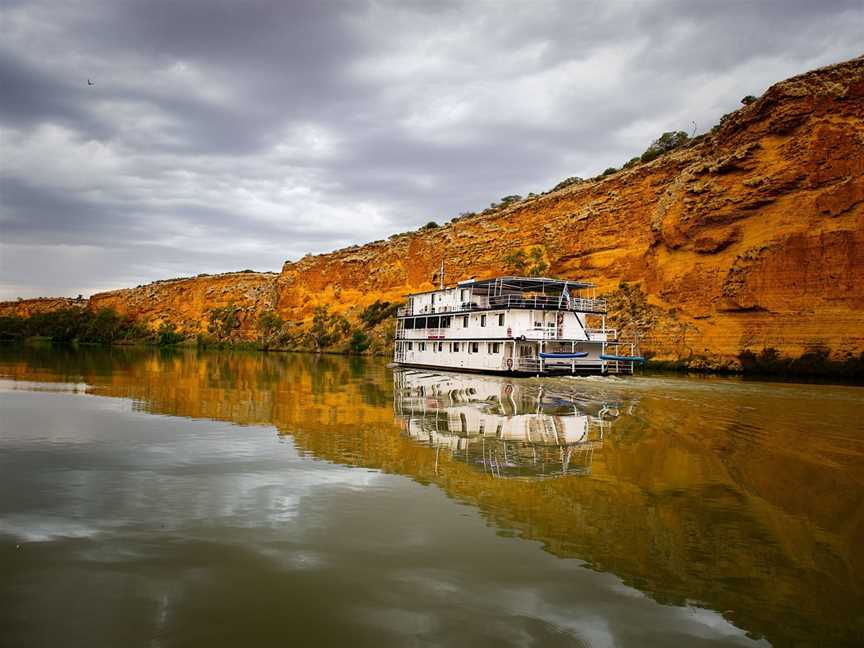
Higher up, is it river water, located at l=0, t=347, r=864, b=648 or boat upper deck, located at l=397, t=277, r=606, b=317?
boat upper deck, located at l=397, t=277, r=606, b=317

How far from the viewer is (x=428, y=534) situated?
23.6ft

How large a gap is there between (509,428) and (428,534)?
8129 millimetres

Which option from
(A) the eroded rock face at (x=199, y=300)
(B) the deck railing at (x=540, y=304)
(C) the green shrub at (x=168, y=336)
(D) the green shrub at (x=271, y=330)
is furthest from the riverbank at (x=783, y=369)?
(C) the green shrub at (x=168, y=336)

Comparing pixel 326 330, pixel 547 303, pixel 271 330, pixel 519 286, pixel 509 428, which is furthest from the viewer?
pixel 271 330

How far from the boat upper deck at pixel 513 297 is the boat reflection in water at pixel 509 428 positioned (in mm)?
12739

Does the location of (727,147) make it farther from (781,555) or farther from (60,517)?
(60,517)

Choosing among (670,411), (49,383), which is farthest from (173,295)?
(670,411)

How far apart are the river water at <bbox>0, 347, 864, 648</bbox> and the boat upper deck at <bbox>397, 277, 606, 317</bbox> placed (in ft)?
71.9

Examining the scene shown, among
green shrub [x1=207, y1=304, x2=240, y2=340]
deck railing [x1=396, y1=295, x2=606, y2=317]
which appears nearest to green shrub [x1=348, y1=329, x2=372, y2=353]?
deck railing [x1=396, y1=295, x2=606, y2=317]

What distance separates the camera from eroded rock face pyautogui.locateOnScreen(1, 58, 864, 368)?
34.8 metres

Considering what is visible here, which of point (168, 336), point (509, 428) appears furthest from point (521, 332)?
point (168, 336)

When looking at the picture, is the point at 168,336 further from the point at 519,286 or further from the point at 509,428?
the point at 509,428

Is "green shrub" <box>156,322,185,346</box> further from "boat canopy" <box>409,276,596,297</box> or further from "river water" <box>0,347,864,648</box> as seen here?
"river water" <box>0,347,864,648</box>

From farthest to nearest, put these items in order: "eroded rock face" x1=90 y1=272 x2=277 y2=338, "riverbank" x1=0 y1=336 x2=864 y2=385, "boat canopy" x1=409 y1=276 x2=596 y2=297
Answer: "eroded rock face" x1=90 y1=272 x2=277 y2=338, "boat canopy" x1=409 y1=276 x2=596 y2=297, "riverbank" x1=0 y1=336 x2=864 y2=385
